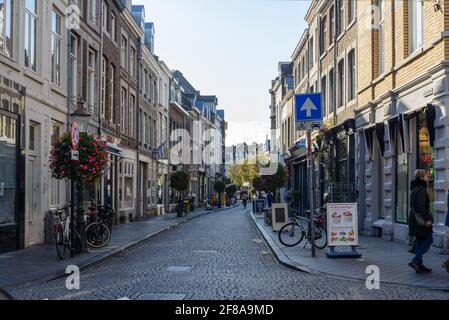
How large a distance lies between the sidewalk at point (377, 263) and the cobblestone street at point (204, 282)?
354 mm

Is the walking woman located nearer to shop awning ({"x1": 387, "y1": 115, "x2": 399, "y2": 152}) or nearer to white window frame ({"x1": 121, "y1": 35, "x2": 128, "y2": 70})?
shop awning ({"x1": 387, "y1": 115, "x2": 399, "y2": 152})

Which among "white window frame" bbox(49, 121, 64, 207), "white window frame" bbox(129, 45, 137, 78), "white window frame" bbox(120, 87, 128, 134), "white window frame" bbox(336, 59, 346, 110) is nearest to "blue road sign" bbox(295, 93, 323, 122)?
"white window frame" bbox(49, 121, 64, 207)

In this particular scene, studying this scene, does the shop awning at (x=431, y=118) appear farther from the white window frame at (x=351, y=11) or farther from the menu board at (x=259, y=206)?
the menu board at (x=259, y=206)

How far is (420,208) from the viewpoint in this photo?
36.2 feet

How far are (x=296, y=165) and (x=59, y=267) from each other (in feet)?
98.3

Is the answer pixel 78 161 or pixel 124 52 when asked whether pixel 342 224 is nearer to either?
pixel 78 161

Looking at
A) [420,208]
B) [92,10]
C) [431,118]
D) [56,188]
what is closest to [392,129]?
[431,118]

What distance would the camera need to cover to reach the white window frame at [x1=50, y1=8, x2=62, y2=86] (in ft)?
61.7

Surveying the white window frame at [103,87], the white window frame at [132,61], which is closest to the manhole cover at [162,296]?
the white window frame at [103,87]

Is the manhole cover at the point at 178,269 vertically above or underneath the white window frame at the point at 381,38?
underneath

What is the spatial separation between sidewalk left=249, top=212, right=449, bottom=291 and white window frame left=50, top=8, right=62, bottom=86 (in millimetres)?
8303

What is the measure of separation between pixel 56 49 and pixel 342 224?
10687 millimetres

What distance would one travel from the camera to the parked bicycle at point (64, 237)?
1366 centimetres
